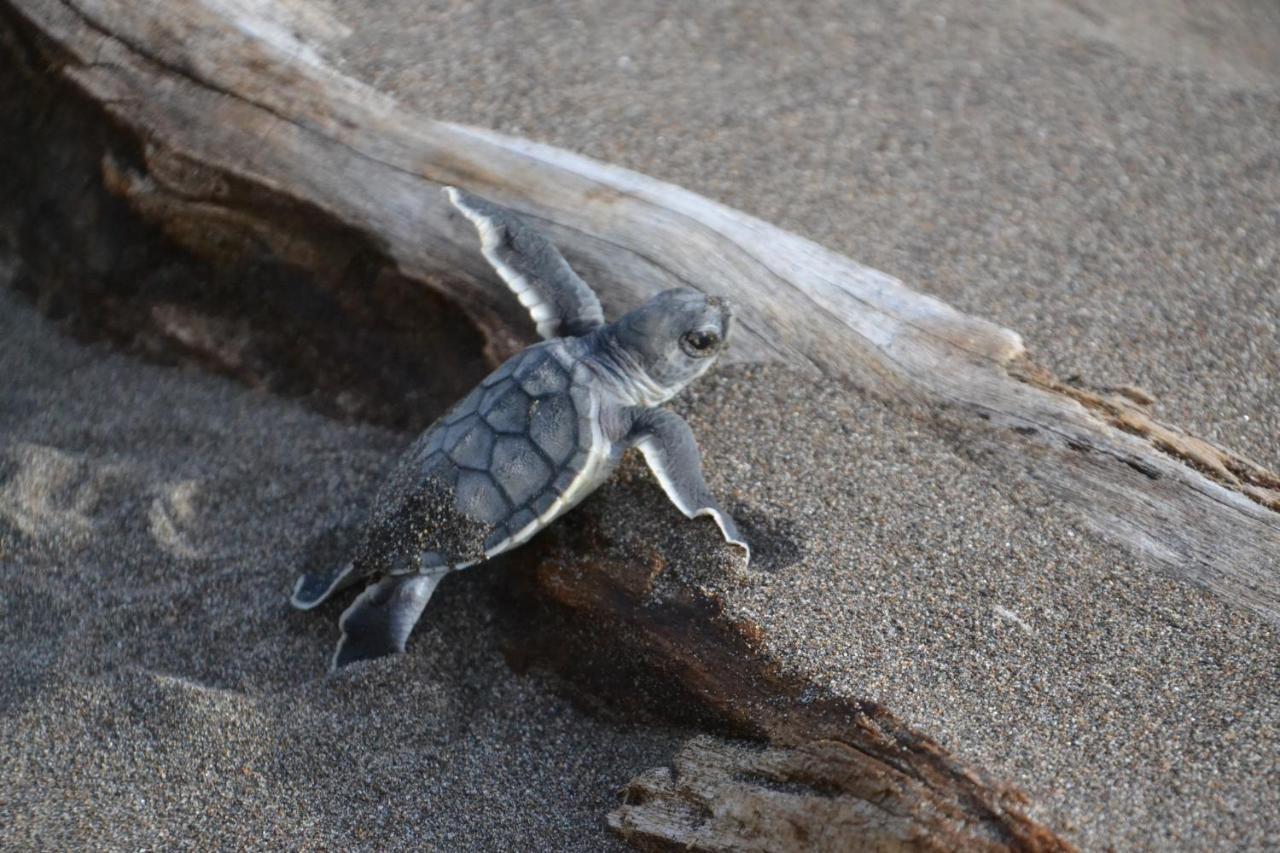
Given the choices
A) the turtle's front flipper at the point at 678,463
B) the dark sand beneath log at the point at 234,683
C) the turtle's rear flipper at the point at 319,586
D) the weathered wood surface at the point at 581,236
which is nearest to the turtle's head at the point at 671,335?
the turtle's front flipper at the point at 678,463

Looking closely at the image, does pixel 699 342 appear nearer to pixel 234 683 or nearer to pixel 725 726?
pixel 725 726

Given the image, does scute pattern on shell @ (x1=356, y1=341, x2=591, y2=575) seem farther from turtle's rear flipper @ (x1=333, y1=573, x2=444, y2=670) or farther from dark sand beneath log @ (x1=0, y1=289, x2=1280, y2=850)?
dark sand beneath log @ (x1=0, y1=289, x2=1280, y2=850)

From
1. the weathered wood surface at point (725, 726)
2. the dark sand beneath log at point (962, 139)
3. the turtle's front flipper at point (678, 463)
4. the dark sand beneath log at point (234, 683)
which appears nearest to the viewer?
the weathered wood surface at point (725, 726)

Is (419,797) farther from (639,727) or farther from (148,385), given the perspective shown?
(148,385)

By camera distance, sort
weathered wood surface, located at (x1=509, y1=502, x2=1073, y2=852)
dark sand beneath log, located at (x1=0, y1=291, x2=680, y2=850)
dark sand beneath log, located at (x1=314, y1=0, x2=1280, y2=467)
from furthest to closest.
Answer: dark sand beneath log, located at (x1=314, y1=0, x2=1280, y2=467), dark sand beneath log, located at (x1=0, y1=291, x2=680, y2=850), weathered wood surface, located at (x1=509, y1=502, x2=1073, y2=852)

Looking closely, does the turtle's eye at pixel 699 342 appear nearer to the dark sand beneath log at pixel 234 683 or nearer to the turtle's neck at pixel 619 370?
the turtle's neck at pixel 619 370

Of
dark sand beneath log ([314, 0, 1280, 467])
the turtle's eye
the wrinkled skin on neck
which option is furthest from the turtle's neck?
dark sand beneath log ([314, 0, 1280, 467])

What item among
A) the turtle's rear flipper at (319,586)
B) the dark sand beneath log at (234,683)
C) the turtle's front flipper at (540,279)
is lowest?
the dark sand beneath log at (234,683)
